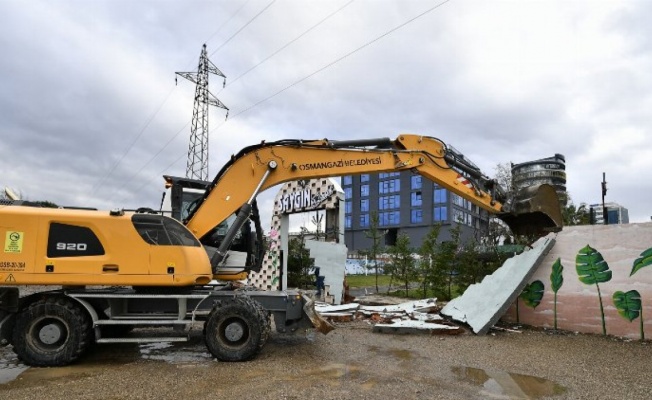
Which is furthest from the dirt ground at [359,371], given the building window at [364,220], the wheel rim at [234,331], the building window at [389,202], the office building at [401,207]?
the building window at [364,220]

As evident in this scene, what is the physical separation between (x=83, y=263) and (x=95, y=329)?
3.59 feet

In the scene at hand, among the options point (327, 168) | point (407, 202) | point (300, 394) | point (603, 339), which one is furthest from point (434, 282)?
point (407, 202)

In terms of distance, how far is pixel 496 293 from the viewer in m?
11.3

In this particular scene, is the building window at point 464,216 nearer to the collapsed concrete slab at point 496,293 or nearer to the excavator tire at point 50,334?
the collapsed concrete slab at point 496,293

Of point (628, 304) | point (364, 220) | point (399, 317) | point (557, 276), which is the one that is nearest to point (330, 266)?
point (399, 317)

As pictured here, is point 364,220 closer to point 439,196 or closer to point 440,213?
point 440,213

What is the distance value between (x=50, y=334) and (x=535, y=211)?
8932 mm

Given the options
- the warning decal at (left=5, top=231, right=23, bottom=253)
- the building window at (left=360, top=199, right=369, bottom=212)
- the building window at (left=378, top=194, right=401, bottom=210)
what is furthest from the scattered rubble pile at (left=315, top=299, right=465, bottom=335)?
the building window at (left=360, top=199, right=369, bottom=212)

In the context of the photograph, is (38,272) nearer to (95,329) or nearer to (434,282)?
(95,329)

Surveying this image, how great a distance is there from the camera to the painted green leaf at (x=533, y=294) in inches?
438

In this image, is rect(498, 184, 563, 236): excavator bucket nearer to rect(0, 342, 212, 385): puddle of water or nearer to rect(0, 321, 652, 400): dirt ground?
rect(0, 321, 652, 400): dirt ground

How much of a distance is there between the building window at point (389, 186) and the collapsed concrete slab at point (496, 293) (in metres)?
66.0

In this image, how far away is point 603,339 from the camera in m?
9.62

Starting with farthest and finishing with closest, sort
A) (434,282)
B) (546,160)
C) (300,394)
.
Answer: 1. (546,160)
2. (434,282)
3. (300,394)
